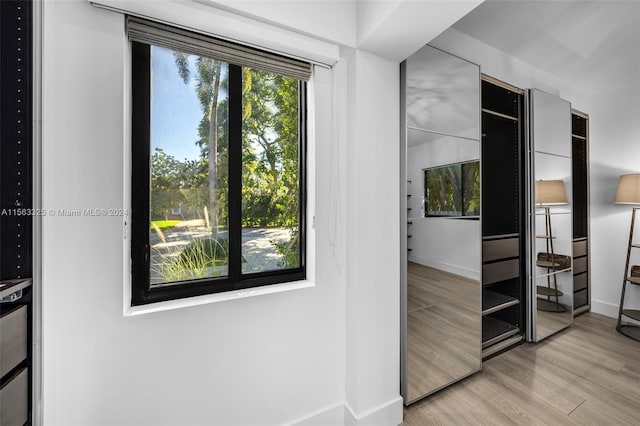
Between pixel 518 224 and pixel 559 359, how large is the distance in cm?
120

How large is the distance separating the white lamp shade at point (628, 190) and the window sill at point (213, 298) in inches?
139

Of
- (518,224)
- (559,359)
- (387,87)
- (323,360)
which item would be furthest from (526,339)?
(387,87)

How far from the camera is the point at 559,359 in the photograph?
2.34 metres

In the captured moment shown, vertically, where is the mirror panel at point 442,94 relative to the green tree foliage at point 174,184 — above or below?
above

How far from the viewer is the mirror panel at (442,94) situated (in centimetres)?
177

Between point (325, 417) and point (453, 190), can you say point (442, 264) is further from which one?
point (325, 417)

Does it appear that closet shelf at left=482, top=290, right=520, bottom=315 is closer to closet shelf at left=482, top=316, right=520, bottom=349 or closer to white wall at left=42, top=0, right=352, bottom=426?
closet shelf at left=482, top=316, right=520, bottom=349

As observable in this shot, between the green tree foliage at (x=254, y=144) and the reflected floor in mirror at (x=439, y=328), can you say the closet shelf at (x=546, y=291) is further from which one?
the green tree foliage at (x=254, y=144)

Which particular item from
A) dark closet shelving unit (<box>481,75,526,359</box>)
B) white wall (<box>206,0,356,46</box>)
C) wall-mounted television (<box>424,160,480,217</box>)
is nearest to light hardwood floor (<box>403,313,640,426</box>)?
dark closet shelving unit (<box>481,75,526,359</box>)

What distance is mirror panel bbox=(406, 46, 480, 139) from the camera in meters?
1.77

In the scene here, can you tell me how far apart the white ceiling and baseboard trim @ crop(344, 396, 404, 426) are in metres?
2.71

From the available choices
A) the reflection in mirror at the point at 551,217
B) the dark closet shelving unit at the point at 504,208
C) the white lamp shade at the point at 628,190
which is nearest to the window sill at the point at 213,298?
the dark closet shelving unit at the point at 504,208

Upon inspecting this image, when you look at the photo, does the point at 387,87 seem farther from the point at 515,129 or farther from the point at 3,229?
the point at 3,229

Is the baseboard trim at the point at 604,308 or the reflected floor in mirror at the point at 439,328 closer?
the reflected floor in mirror at the point at 439,328
